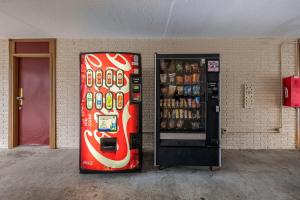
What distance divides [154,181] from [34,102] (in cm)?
333

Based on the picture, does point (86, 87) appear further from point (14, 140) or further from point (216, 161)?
point (14, 140)

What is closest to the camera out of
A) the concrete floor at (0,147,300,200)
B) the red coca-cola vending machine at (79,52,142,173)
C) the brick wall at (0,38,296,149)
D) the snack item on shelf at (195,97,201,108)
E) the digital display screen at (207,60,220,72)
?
the concrete floor at (0,147,300,200)

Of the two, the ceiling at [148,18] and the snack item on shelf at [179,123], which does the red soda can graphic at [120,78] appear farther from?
the snack item on shelf at [179,123]

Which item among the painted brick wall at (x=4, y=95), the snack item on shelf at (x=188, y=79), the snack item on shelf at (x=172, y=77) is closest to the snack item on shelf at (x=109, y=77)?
the snack item on shelf at (x=172, y=77)

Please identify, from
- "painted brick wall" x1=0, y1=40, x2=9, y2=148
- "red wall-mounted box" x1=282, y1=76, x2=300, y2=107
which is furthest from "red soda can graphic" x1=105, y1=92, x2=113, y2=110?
"red wall-mounted box" x1=282, y1=76, x2=300, y2=107

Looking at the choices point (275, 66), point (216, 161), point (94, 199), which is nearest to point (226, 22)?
point (275, 66)

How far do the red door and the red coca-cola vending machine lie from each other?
2.04 metres

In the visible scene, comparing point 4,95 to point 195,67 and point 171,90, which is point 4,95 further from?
point 195,67

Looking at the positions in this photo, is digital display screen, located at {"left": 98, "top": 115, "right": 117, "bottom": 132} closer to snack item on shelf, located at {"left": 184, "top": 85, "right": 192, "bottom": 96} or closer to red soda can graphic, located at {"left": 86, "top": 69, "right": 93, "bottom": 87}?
red soda can graphic, located at {"left": 86, "top": 69, "right": 93, "bottom": 87}

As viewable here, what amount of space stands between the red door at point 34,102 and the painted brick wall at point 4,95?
25 centimetres

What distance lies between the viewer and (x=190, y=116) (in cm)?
324

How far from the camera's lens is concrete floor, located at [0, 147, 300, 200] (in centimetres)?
228

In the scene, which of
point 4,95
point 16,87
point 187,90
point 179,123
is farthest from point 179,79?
point 4,95

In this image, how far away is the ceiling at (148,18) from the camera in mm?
2613
